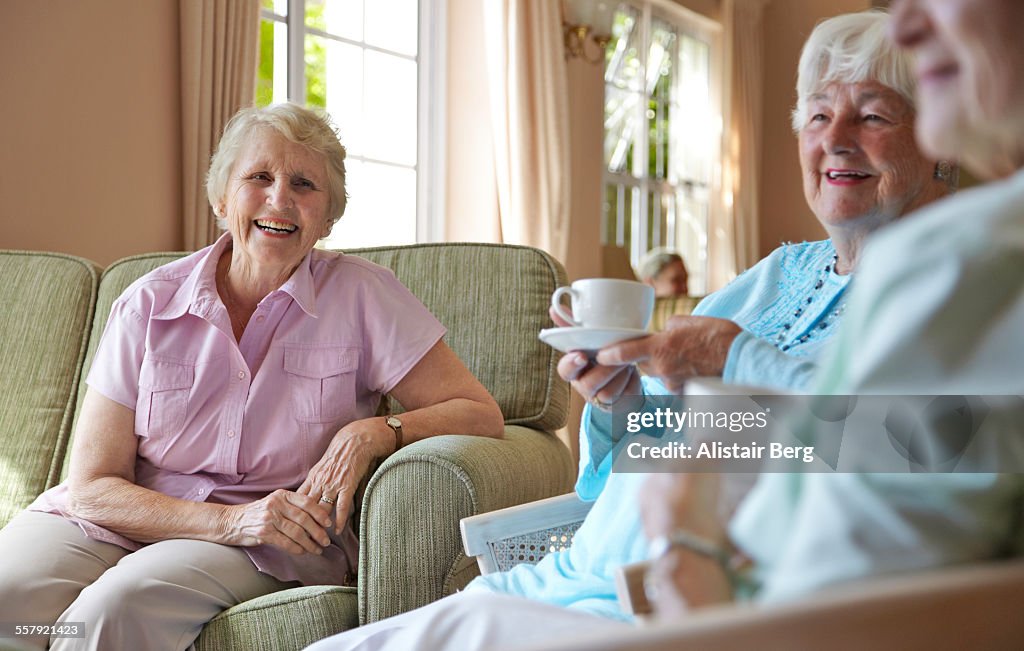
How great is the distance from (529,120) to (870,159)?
12.6ft

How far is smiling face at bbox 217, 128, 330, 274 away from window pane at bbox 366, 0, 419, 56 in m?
3.06

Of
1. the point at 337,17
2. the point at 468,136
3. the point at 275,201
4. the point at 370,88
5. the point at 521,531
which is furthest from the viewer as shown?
the point at 468,136

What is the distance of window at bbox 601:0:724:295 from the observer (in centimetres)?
673

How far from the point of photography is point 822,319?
57.6 inches

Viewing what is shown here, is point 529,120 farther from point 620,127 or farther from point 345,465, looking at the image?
point 345,465

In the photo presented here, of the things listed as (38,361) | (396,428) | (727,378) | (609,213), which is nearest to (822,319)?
(727,378)

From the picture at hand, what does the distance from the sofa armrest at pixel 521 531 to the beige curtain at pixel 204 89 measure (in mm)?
2306

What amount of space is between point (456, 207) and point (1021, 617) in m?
4.79

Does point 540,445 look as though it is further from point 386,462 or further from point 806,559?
point 806,559

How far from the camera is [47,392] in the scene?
7.55 feet

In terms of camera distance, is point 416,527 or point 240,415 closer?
point 416,527

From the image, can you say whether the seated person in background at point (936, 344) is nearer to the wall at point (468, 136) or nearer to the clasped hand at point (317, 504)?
the clasped hand at point (317, 504)

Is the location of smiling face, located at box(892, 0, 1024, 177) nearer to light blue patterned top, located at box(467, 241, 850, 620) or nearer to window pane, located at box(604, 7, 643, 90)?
light blue patterned top, located at box(467, 241, 850, 620)

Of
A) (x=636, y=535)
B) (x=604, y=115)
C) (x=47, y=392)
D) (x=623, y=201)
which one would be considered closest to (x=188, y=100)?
(x=47, y=392)
